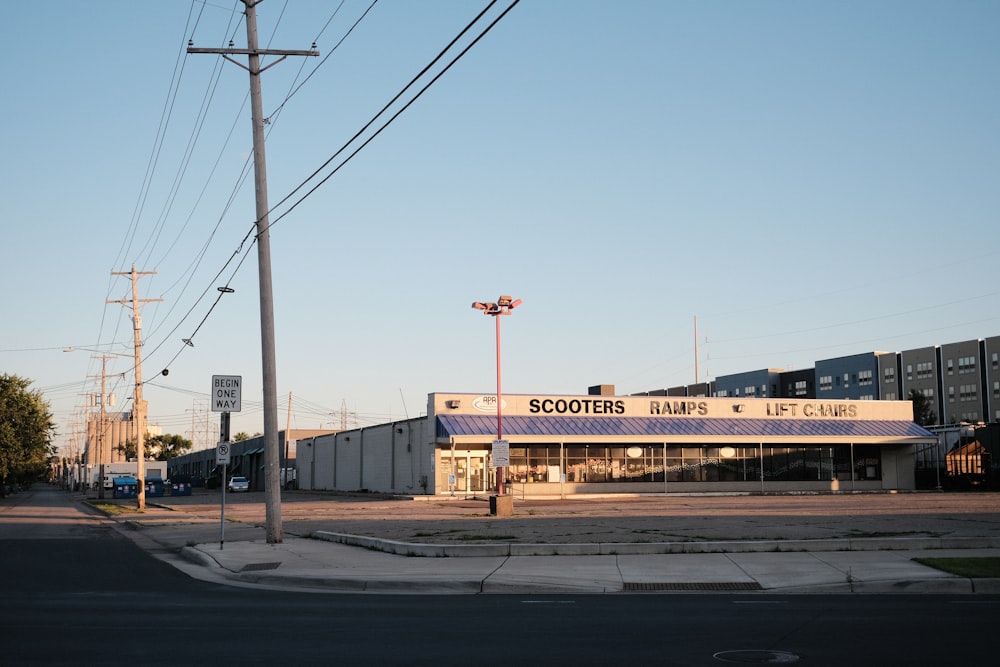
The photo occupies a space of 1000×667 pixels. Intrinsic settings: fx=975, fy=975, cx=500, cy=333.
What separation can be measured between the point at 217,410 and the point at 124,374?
237 ft

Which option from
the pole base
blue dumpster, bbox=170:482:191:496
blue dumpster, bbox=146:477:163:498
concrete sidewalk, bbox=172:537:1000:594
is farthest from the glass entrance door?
concrete sidewalk, bbox=172:537:1000:594

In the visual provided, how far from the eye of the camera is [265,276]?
24031 mm

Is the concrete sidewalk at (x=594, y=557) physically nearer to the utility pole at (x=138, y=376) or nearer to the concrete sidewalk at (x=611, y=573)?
the concrete sidewalk at (x=611, y=573)

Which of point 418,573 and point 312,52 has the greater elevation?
point 312,52

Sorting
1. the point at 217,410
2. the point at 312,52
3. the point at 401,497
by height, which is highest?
the point at 312,52

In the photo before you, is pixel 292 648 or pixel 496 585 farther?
pixel 496 585

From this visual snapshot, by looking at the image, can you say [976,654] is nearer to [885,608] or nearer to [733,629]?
[733,629]

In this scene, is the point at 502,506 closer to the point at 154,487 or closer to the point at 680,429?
the point at 680,429

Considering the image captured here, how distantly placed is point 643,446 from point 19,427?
1934 inches

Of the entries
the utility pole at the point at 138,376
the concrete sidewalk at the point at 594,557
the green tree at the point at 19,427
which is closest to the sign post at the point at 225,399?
the concrete sidewalk at the point at 594,557

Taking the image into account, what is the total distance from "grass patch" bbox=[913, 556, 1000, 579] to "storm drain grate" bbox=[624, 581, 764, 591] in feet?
10.8

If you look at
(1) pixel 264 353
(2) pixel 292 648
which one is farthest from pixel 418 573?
(1) pixel 264 353

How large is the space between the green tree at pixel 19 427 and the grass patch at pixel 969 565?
229 feet

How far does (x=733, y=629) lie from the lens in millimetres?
10703
